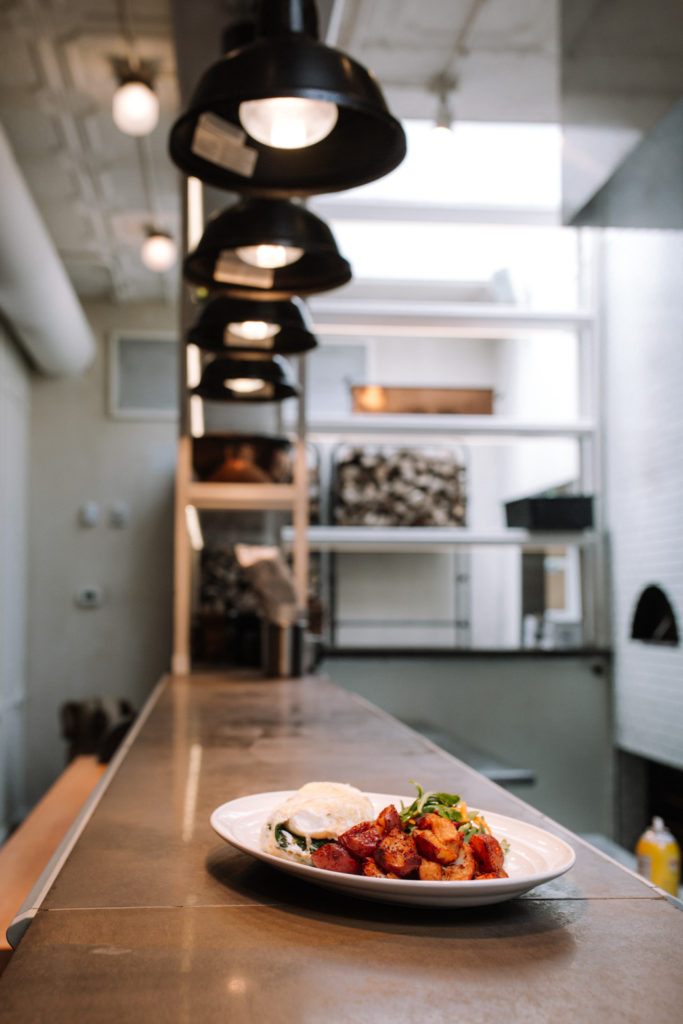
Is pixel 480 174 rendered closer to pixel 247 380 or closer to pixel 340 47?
pixel 340 47

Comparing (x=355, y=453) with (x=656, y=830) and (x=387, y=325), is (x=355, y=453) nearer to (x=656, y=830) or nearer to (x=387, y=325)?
(x=387, y=325)

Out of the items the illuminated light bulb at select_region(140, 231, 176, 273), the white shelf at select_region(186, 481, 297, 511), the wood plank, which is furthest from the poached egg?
Answer: the illuminated light bulb at select_region(140, 231, 176, 273)

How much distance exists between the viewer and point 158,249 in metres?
5.68

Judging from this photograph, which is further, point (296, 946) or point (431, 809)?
point (431, 809)

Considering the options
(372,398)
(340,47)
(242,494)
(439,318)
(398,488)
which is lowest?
(242,494)

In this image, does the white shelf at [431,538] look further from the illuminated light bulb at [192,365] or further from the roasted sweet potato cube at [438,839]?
the roasted sweet potato cube at [438,839]

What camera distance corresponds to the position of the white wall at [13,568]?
6.08 m

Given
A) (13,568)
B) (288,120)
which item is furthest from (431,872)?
(13,568)

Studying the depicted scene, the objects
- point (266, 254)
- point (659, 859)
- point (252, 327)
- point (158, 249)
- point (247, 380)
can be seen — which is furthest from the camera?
point (158, 249)

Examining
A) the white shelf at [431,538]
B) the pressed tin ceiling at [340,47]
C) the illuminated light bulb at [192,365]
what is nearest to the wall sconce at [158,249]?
the pressed tin ceiling at [340,47]

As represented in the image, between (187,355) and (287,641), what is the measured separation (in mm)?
1048

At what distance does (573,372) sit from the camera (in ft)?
17.5

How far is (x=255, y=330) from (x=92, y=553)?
4.94 meters

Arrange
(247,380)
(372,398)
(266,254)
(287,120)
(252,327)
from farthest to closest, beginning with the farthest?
(372,398) → (247,380) → (252,327) → (266,254) → (287,120)
